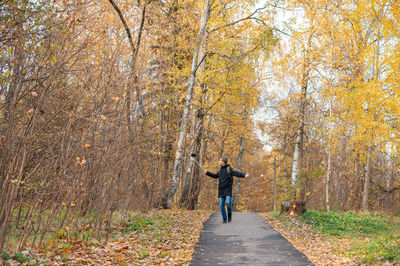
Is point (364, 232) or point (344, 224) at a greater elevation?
point (344, 224)

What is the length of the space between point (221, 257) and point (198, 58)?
10.5 m

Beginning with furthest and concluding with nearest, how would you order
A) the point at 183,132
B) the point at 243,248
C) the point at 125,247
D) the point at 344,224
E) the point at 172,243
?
the point at 183,132, the point at 344,224, the point at 172,243, the point at 243,248, the point at 125,247

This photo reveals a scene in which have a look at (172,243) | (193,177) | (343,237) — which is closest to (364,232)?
(343,237)

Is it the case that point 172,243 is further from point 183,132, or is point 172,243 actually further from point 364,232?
point 364,232

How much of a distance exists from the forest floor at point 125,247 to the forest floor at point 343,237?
2820 millimetres

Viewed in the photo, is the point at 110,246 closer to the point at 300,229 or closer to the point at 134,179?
the point at 134,179

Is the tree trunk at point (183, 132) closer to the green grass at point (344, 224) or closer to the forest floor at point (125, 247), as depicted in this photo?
the forest floor at point (125, 247)

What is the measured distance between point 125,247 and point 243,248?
8.97ft

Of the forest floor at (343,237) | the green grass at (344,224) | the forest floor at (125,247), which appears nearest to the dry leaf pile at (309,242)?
the forest floor at (343,237)

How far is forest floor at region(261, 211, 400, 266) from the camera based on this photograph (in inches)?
287

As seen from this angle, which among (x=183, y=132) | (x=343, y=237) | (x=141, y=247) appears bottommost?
(x=343, y=237)

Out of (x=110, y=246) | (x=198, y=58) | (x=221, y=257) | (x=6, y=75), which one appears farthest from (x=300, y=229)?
(x=6, y=75)

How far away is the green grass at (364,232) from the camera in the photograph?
7387mm

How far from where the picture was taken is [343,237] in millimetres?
11102
